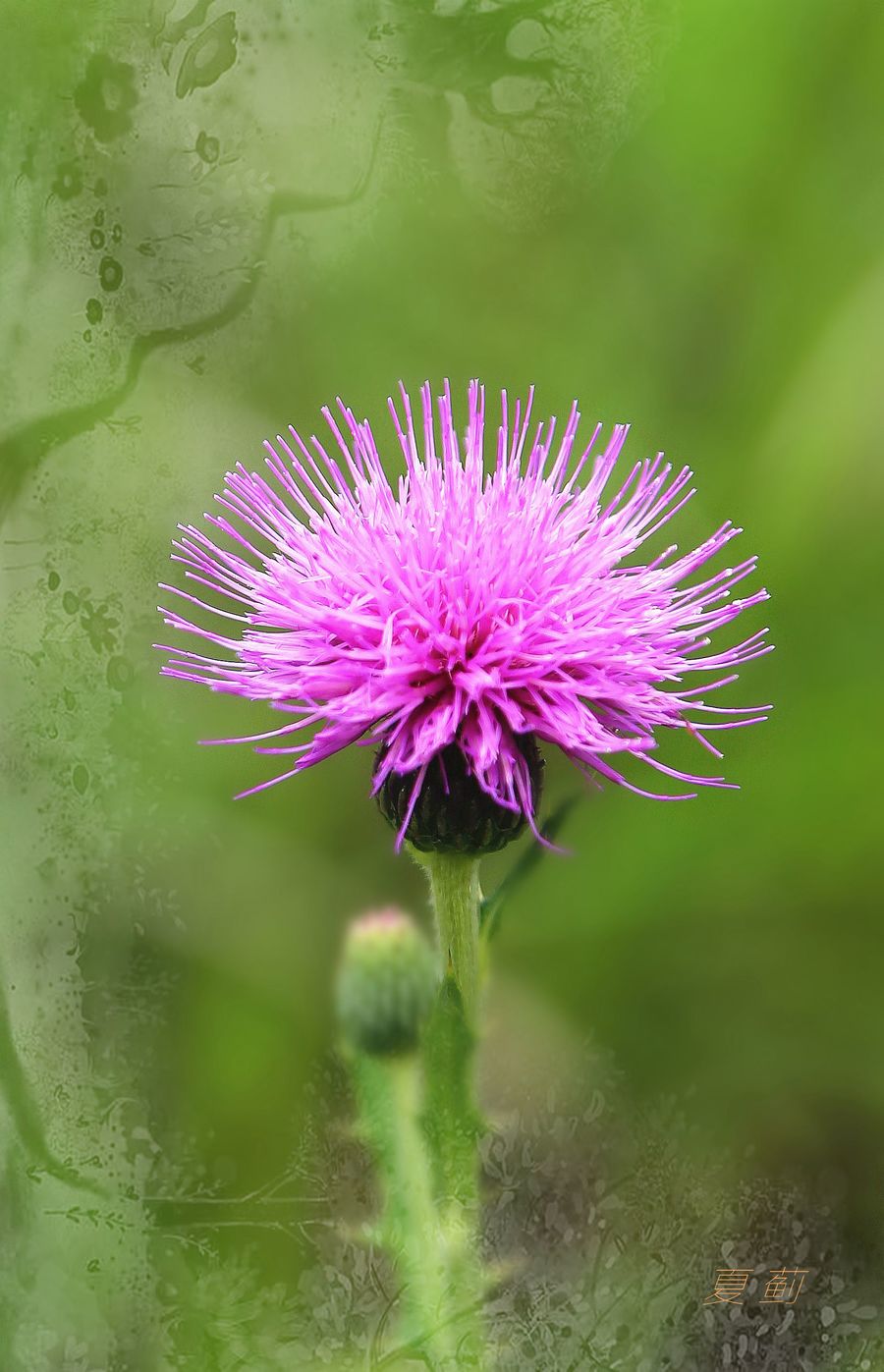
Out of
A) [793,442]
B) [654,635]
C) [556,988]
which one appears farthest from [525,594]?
[793,442]

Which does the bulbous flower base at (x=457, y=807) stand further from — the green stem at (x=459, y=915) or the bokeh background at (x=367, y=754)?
the bokeh background at (x=367, y=754)

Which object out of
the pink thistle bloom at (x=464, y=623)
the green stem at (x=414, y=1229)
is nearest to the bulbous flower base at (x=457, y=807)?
the pink thistle bloom at (x=464, y=623)

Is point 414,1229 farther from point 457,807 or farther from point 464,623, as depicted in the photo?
point 464,623

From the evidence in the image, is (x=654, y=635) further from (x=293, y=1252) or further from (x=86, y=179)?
(x=86, y=179)

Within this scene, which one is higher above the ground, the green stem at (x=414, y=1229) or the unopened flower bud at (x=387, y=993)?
the unopened flower bud at (x=387, y=993)

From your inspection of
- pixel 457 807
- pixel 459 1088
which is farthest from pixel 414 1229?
pixel 457 807

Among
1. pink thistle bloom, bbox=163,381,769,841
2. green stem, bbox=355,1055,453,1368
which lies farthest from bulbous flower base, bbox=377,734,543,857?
green stem, bbox=355,1055,453,1368

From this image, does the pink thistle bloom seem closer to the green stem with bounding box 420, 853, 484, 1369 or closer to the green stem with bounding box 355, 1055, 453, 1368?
the green stem with bounding box 420, 853, 484, 1369
